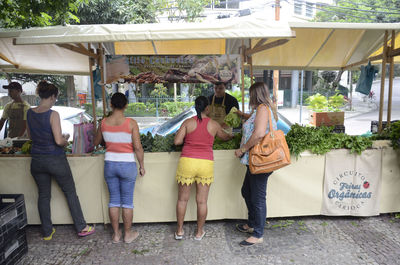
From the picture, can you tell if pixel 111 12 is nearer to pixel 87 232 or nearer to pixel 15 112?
pixel 15 112

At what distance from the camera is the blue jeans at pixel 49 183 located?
3375 millimetres

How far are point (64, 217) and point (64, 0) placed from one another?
13.0 feet

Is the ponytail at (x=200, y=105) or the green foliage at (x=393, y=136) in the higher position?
the ponytail at (x=200, y=105)

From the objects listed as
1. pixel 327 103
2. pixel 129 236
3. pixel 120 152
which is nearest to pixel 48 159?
pixel 120 152

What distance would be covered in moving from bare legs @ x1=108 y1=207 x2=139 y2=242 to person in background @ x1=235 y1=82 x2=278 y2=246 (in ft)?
4.50

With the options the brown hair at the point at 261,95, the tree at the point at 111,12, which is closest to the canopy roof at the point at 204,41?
the brown hair at the point at 261,95

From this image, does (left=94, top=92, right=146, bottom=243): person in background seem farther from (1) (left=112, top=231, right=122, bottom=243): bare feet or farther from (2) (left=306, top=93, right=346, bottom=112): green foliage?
(2) (left=306, top=93, right=346, bottom=112): green foliage

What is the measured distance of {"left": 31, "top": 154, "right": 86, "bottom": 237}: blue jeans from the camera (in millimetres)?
3375

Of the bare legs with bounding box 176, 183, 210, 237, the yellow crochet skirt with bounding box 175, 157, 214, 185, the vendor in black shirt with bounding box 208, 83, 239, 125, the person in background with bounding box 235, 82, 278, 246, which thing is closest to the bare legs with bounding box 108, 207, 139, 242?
the bare legs with bounding box 176, 183, 210, 237

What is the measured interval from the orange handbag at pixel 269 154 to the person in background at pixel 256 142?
0.06 metres

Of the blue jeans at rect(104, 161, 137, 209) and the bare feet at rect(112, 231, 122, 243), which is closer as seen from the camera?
the blue jeans at rect(104, 161, 137, 209)

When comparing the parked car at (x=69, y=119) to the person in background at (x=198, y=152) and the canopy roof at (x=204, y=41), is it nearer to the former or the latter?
the canopy roof at (x=204, y=41)

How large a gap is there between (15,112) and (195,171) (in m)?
4.02

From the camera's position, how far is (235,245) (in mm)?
3424
